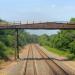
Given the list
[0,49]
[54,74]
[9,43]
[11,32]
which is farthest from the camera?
[11,32]

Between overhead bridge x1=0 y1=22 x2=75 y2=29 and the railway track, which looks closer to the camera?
the railway track

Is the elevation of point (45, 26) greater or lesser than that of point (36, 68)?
greater

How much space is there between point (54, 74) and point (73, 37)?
4627 centimetres

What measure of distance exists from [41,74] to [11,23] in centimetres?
3011

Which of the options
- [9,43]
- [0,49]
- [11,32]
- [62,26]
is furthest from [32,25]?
[11,32]

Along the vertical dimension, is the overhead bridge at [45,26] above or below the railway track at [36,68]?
above

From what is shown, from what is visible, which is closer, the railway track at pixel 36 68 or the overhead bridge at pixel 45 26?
the railway track at pixel 36 68

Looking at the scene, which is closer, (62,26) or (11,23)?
(62,26)

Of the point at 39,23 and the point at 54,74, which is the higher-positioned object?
the point at 39,23

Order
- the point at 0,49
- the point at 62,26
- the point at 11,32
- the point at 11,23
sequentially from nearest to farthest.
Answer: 1. the point at 62,26
2. the point at 11,23
3. the point at 0,49
4. the point at 11,32

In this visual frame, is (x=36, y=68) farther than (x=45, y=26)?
No

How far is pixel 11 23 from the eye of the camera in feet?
219

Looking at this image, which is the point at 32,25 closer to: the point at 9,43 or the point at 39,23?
the point at 39,23

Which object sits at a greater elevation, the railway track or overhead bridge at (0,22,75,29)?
overhead bridge at (0,22,75,29)
